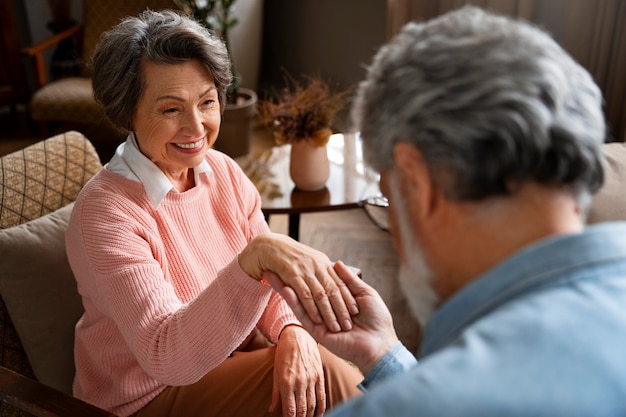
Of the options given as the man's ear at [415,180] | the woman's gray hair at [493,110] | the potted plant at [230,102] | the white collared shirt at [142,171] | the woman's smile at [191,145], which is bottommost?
the potted plant at [230,102]

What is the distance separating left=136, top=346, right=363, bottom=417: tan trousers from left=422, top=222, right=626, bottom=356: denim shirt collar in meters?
0.75

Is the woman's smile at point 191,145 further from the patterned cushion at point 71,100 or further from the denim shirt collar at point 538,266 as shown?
the patterned cushion at point 71,100

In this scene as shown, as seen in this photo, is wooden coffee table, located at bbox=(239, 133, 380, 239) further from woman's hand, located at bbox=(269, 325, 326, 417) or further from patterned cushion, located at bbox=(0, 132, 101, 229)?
woman's hand, located at bbox=(269, 325, 326, 417)

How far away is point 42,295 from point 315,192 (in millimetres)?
1058

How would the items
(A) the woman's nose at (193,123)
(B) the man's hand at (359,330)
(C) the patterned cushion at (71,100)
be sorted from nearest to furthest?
(B) the man's hand at (359,330)
(A) the woman's nose at (193,123)
(C) the patterned cushion at (71,100)

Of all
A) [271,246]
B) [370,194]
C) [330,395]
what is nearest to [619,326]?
[271,246]

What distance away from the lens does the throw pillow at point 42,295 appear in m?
1.52

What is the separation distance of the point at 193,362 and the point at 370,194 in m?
1.18

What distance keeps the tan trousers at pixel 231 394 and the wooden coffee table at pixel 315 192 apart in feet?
2.76

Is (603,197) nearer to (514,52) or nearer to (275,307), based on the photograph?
(275,307)

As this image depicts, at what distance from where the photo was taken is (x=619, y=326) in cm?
70

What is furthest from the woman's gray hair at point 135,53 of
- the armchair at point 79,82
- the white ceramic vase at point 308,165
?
the armchair at point 79,82

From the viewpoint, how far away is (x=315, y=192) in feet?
7.73

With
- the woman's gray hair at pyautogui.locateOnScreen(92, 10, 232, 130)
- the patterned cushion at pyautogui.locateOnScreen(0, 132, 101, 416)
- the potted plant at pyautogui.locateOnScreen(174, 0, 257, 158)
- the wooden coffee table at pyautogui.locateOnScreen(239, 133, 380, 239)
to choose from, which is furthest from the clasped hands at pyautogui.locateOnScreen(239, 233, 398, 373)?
the potted plant at pyautogui.locateOnScreen(174, 0, 257, 158)
